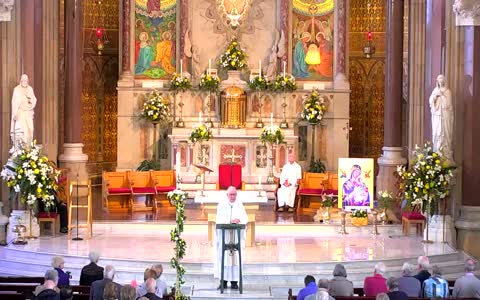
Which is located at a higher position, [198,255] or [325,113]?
[325,113]

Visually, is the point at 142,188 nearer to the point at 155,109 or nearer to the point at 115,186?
the point at 115,186

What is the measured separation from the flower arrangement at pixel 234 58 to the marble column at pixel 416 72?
4608 millimetres

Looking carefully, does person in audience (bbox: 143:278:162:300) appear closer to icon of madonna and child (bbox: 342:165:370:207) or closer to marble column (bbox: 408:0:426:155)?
icon of madonna and child (bbox: 342:165:370:207)

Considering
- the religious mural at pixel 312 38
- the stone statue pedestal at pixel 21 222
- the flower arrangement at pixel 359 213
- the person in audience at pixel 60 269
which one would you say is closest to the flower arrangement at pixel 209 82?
the religious mural at pixel 312 38

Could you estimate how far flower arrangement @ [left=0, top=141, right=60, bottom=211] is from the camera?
19297mm

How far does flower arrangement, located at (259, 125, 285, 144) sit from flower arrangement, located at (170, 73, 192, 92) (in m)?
2.70

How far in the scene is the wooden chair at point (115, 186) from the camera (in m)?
23.8

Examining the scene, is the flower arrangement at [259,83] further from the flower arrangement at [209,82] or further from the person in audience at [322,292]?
the person in audience at [322,292]

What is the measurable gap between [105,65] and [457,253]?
1489cm

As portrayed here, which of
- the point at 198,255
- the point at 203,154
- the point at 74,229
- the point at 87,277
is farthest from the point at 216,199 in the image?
the point at 203,154

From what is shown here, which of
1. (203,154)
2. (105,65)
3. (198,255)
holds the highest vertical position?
(105,65)

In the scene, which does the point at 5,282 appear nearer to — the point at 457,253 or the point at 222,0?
the point at 457,253

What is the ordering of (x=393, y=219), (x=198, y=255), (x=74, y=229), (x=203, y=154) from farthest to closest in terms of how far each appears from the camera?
(x=203, y=154)
(x=393, y=219)
(x=74, y=229)
(x=198, y=255)

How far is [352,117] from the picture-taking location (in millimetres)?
31266
